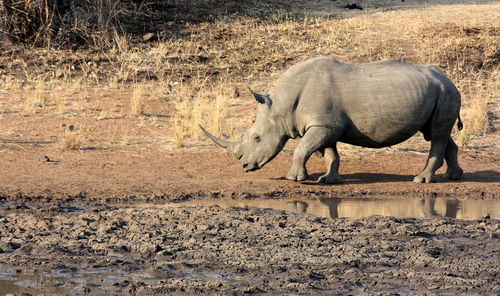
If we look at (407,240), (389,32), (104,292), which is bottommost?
(389,32)

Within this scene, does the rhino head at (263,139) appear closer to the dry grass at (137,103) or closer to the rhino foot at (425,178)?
the rhino foot at (425,178)

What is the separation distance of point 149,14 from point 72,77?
12.9 feet

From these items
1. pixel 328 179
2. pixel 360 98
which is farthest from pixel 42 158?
pixel 360 98

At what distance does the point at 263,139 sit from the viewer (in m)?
11.2

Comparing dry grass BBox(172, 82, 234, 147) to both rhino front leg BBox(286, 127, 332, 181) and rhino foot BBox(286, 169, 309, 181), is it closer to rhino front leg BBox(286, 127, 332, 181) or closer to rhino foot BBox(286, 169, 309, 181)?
rhino foot BBox(286, 169, 309, 181)

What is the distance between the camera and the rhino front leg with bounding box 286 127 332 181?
1082 cm

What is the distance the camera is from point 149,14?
799 inches

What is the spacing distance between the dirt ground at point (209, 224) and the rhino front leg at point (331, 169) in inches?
5.3

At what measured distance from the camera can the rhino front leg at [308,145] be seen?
10.8 meters

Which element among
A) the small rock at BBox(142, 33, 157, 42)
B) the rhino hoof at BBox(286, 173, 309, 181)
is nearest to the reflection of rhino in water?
the rhino hoof at BBox(286, 173, 309, 181)

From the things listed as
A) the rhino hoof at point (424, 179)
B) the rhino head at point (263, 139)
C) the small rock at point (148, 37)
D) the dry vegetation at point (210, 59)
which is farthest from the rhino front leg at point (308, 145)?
the small rock at point (148, 37)

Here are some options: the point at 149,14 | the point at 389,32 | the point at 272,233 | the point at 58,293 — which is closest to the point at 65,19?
the point at 149,14

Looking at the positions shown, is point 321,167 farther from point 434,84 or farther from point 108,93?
point 108,93

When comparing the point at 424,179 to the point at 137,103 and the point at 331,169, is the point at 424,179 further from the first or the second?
the point at 137,103
